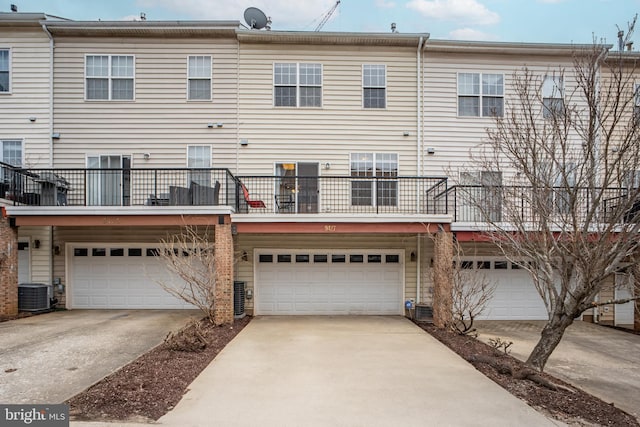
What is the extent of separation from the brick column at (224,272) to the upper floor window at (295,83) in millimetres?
4388

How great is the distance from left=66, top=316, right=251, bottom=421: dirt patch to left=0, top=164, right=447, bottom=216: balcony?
4.57 meters

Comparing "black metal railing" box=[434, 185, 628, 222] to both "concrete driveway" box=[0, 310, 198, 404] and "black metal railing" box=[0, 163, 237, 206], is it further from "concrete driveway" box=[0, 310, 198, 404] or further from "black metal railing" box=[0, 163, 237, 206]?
"concrete driveway" box=[0, 310, 198, 404]

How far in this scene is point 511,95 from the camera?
1153 centimetres

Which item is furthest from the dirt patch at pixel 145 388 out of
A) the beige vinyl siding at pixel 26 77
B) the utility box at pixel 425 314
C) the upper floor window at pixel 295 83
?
the beige vinyl siding at pixel 26 77

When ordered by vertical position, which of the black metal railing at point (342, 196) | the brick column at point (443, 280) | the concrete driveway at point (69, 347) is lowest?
the concrete driveway at point (69, 347)

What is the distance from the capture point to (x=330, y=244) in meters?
11.3


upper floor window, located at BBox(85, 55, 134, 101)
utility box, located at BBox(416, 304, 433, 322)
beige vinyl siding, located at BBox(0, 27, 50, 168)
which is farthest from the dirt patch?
beige vinyl siding, located at BBox(0, 27, 50, 168)

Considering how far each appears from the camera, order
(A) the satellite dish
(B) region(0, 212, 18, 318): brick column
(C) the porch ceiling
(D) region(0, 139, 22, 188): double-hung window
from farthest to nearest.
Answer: (A) the satellite dish, (D) region(0, 139, 22, 188): double-hung window, (B) region(0, 212, 18, 318): brick column, (C) the porch ceiling

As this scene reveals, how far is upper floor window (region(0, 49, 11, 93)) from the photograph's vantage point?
11164mm

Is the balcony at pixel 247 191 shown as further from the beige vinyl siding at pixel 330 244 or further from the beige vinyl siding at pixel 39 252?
the beige vinyl siding at pixel 39 252

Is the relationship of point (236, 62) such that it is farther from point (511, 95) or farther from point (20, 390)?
point (20, 390)

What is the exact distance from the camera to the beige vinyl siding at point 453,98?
37.5 feet

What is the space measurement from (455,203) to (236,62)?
7749mm

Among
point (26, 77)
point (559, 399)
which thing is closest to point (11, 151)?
point (26, 77)
